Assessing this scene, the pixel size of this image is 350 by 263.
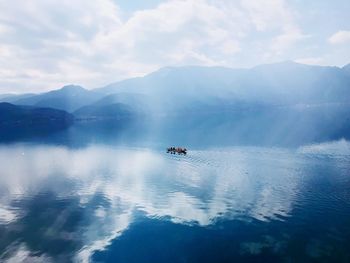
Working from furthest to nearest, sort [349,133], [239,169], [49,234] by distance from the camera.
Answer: [349,133] → [239,169] → [49,234]

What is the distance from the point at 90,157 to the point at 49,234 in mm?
80598

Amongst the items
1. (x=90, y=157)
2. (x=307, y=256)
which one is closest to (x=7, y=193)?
(x=90, y=157)

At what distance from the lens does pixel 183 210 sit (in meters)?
65.2

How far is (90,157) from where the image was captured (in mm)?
135375

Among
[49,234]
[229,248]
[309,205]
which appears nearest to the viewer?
[229,248]

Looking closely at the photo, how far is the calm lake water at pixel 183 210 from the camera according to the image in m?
48.6

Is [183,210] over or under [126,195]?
over

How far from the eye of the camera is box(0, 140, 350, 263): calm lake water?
48594 millimetres

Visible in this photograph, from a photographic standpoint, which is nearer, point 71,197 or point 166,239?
point 166,239

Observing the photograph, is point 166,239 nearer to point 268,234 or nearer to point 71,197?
point 268,234

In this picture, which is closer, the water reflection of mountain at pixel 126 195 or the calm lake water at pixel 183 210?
the calm lake water at pixel 183 210

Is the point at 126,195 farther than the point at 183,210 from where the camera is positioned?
Yes

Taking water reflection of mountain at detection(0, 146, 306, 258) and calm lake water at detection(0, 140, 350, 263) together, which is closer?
calm lake water at detection(0, 140, 350, 263)

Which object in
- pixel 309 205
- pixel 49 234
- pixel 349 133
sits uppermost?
pixel 349 133
